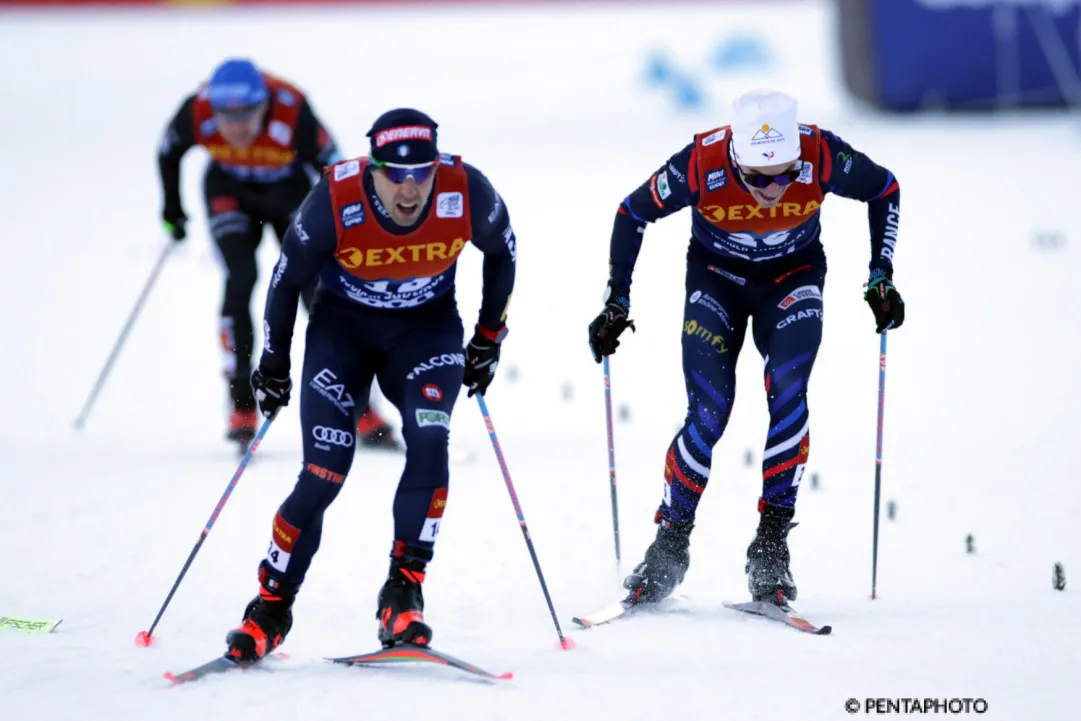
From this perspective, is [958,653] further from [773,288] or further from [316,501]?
[316,501]

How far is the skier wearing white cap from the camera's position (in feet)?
17.4

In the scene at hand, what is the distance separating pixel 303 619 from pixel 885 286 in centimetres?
243

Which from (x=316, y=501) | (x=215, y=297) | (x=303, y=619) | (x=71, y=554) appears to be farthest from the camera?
(x=215, y=297)

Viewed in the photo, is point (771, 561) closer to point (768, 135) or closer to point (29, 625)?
point (768, 135)

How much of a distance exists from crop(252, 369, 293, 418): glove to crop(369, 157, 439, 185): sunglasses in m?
0.82

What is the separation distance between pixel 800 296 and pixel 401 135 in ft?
5.61

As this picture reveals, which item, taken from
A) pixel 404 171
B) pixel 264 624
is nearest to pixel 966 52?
pixel 404 171

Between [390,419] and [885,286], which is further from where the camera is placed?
[390,419]

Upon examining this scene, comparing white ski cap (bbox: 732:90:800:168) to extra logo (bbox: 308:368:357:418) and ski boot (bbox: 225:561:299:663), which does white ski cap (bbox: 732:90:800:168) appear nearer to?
extra logo (bbox: 308:368:357:418)

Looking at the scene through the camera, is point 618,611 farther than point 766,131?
Yes

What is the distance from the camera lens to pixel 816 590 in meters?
5.63

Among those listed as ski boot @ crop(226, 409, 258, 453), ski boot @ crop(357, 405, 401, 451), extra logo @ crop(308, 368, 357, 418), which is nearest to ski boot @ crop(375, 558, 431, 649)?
extra logo @ crop(308, 368, 357, 418)

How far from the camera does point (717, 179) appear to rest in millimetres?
5332

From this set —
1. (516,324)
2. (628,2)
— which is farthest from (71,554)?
(628,2)
